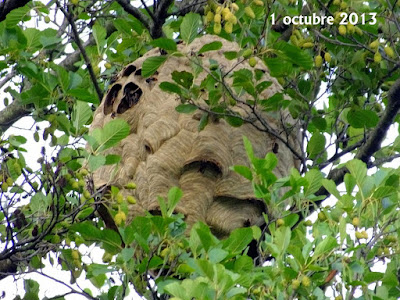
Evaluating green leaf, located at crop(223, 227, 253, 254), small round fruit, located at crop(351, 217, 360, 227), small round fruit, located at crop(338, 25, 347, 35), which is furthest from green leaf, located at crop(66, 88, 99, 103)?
small round fruit, located at crop(351, 217, 360, 227)

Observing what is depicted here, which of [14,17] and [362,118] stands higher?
[14,17]

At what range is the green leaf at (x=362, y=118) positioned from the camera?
4.45 m

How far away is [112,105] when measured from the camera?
4.78 meters

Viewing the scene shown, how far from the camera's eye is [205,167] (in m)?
4.37

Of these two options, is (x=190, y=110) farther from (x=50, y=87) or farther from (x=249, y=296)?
(x=249, y=296)

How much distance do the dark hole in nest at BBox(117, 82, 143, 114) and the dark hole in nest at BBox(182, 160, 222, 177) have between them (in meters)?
0.52

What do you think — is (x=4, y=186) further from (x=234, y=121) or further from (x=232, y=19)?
(x=232, y=19)

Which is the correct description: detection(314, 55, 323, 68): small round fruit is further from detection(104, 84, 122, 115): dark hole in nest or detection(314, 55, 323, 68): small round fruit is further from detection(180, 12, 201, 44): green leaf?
detection(104, 84, 122, 115): dark hole in nest

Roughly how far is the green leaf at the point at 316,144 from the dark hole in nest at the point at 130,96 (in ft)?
2.93

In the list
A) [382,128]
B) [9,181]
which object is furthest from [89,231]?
[382,128]

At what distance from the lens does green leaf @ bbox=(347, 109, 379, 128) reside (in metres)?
4.45

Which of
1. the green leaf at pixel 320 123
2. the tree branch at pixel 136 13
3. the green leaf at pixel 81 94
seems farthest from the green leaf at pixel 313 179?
the tree branch at pixel 136 13

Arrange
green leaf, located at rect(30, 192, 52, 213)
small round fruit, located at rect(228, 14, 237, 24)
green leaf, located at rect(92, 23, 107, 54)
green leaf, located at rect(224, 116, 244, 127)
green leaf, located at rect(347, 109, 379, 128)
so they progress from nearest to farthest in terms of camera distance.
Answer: small round fruit, located at rect(228, 14, 237, 24), green leaf, located at rect(30, 192, 52, 213), green leaf, located at rect(224, 116, 244, 127), green leaf, located at rect(347, 109, 379, 128), green leaf, located at rect(92, 23, 107, 54)

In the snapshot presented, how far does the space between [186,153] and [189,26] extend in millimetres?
605
